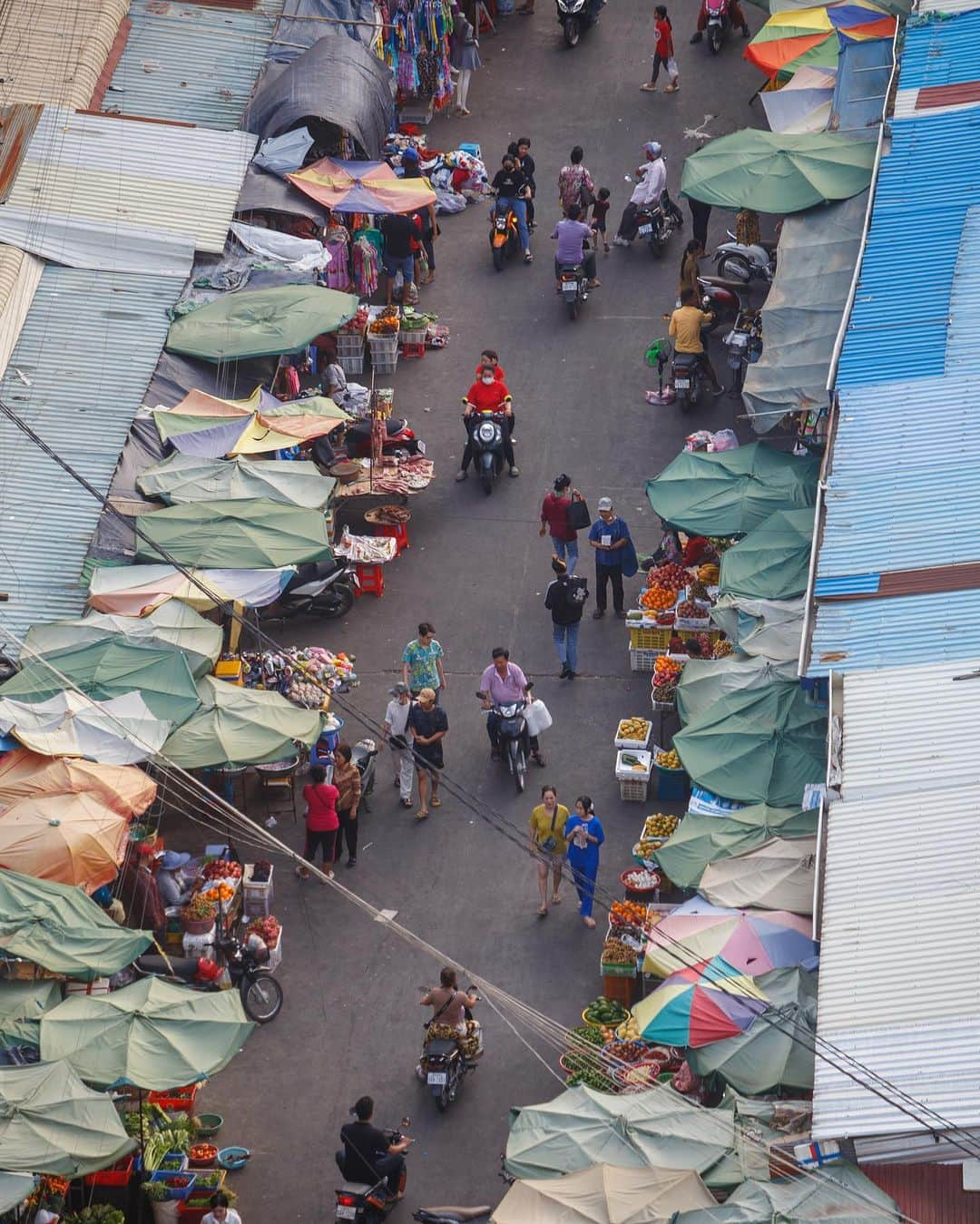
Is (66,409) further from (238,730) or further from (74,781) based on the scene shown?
(74,781)

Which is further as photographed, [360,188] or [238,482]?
[360,188]

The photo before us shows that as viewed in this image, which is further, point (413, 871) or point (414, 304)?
point (414, 304)

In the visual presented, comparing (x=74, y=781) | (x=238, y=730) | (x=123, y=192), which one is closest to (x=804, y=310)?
(x=238, y=730)

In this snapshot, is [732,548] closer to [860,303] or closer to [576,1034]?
[860,303]

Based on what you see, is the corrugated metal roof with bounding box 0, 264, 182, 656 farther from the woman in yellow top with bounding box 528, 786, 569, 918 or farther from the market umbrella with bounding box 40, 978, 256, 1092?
the market umbrella with bounding box 40, 978, 256, 1092

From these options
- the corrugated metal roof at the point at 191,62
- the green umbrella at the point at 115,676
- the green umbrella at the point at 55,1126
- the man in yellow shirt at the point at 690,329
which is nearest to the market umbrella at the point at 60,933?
the green umbrella at the point at 55,1126

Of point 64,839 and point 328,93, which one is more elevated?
point 328,93

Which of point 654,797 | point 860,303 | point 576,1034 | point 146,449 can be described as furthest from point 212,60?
point 576,1034
